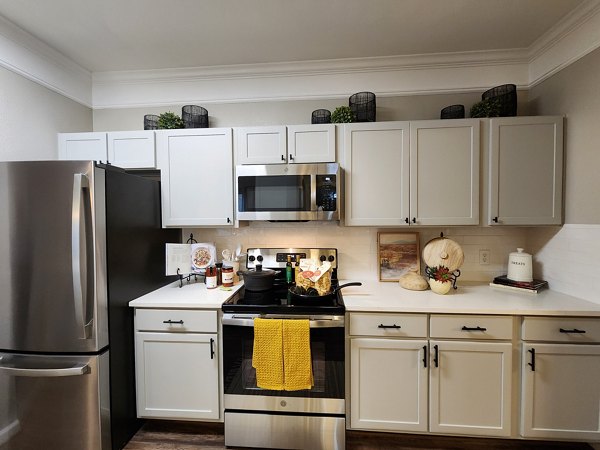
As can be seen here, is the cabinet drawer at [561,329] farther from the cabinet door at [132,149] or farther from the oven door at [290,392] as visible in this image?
the cabinet door at [132,149]

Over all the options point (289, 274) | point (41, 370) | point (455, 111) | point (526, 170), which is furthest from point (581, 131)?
point (41, 370)

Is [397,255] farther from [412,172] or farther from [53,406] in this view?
[53,406]

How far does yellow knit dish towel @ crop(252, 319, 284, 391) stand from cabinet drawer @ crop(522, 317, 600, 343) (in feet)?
4.79

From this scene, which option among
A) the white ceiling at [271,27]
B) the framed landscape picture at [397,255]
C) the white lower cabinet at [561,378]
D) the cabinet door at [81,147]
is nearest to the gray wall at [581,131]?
the white ceiling at [271,27]

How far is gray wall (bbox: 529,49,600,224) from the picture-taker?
5.46ft

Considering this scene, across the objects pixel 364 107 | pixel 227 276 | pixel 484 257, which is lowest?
pixel 227 276

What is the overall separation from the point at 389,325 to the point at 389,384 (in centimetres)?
37

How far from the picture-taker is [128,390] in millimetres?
1766

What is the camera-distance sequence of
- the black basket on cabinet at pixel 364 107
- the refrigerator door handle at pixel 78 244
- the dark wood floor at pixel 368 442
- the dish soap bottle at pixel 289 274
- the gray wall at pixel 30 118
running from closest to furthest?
the refrigerator door handle at pixel 78 244 < the dark wood floor at pixel 368 442 < the gray wall at pixel 30 118 < the black basket on cabinet at pixel 364 107 < the dish soap bottle at pixel 289 274

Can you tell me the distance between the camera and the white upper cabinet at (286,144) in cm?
202

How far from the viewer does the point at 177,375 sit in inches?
69.6

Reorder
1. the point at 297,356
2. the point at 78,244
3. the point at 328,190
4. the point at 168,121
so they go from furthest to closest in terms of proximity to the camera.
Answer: the point at 168,121 → the point at 328,190 → the point at 297,356 → the point at 78,244

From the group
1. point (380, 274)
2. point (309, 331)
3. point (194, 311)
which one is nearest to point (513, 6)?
A: point (380, 274)

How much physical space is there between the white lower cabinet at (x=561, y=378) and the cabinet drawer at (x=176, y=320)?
194cm
